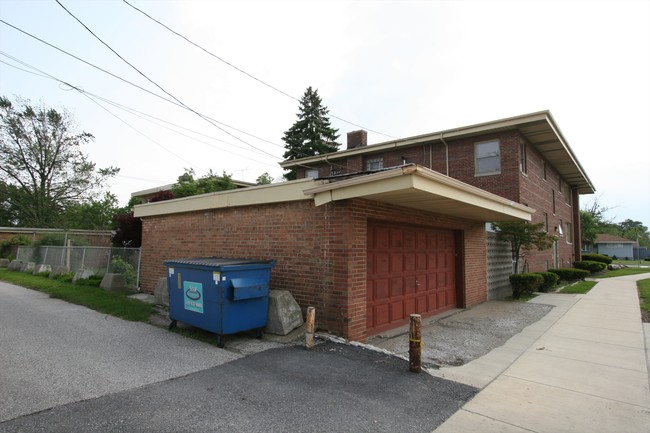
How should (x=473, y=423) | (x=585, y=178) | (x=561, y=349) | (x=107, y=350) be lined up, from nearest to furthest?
(x=473, y=423), (x=107, y=350), (x=561, y=349), (x=585, y=178)

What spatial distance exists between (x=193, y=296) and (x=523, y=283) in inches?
424

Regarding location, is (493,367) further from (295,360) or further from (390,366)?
(295,360)

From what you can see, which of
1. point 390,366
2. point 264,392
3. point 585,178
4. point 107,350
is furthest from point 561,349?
point 585,178

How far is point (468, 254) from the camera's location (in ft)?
34.5

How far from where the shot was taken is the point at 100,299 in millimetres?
9430

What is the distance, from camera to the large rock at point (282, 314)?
20.5 ft

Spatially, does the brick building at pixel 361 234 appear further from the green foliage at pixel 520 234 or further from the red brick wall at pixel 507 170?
the green foliage at pixel 520 234

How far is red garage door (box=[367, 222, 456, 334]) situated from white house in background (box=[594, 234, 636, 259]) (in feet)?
218

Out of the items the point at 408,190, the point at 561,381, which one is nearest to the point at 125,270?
the point at 408,190

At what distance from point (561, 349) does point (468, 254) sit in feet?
14.5

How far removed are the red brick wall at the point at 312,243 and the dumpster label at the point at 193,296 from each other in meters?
1.55

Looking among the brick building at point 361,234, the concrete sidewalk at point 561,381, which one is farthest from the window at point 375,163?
the concrete sidewalk at point 561,381

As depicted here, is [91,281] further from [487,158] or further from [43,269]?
[487,158]

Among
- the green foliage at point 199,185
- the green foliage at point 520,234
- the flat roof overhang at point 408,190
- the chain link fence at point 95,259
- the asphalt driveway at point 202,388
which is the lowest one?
the asphalt driveway at point 202,388
